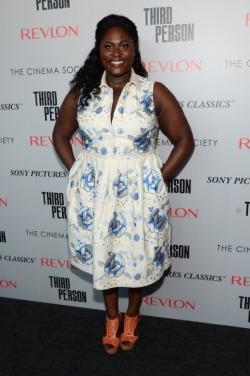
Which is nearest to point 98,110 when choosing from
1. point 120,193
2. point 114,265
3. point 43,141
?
point 120,193

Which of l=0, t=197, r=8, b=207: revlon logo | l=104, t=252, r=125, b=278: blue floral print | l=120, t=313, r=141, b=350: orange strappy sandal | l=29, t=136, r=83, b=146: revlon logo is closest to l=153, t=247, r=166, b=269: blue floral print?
l=104, t=252, r=125, b=278: blue floral print

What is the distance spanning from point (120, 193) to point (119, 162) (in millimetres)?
140

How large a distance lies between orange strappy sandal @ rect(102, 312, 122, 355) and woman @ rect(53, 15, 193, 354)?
284 millimetres

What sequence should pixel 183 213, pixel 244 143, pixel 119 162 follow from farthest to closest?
pixel 183 213
pixel 244 143
pixel 119 162

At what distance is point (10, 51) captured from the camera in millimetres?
2072

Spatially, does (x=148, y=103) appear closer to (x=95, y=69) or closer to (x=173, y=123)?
(x=173, y=123)

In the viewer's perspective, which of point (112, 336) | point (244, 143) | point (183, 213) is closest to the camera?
point (244, 143)

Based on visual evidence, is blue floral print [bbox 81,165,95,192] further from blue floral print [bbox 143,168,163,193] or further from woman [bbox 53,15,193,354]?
blue floral print [bbox 143,168,163,193]

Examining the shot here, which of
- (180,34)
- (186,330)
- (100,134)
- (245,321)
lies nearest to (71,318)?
(186,330)

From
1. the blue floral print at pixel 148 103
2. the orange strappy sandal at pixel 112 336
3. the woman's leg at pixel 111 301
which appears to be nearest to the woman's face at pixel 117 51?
the blue floral print at pixel 148 103

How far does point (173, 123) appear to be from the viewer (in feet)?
5.70

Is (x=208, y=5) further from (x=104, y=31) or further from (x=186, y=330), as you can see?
(x=186, y=330)

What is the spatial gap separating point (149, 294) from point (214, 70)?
1351 millimetres

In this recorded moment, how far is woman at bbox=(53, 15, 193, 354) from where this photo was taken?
1.65m
